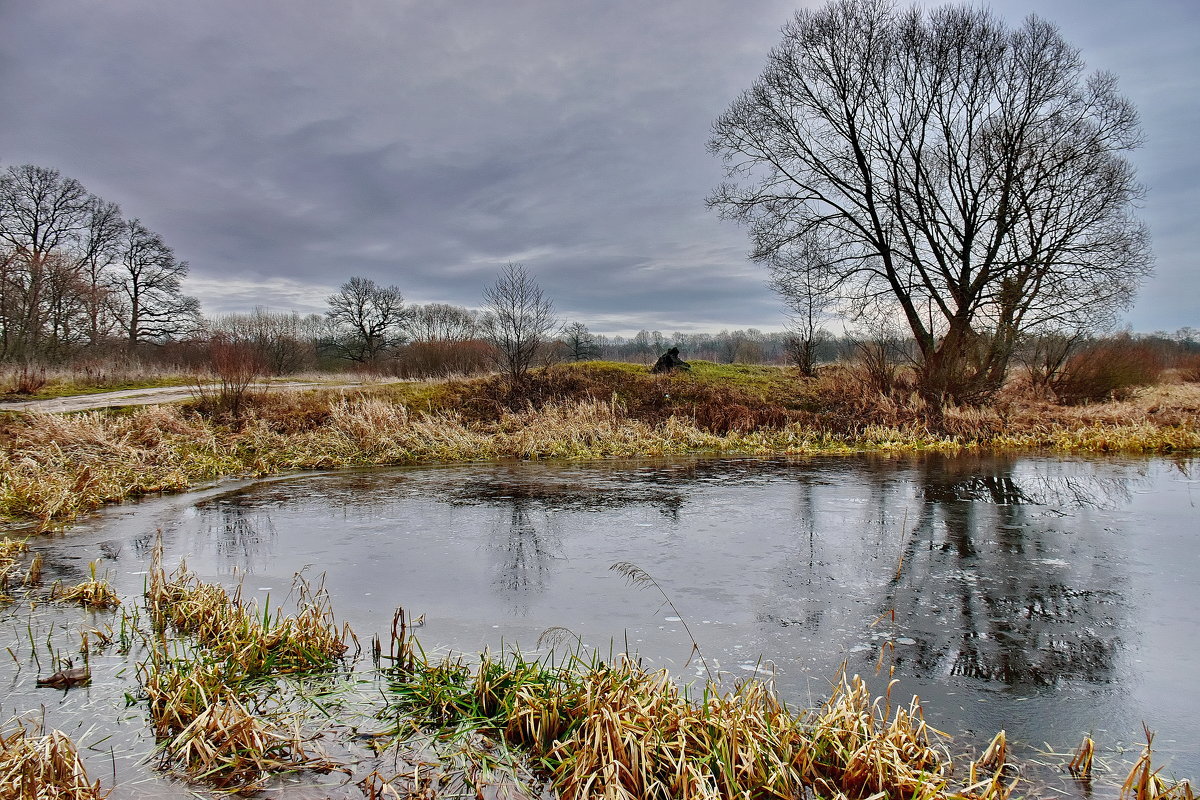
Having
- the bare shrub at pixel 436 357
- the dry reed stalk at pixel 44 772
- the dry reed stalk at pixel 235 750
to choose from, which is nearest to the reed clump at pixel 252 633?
the dry reed stalk at pixel 235 750

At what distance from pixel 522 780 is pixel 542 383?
54.0 ft

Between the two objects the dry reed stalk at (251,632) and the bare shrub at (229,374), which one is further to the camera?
the bare shrub at (229,374)

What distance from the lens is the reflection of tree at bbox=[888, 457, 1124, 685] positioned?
3777 millimetres

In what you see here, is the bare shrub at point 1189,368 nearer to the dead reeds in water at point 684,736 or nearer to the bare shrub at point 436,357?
the bare shrub at point 436,357

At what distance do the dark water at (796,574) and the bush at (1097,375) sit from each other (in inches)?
469

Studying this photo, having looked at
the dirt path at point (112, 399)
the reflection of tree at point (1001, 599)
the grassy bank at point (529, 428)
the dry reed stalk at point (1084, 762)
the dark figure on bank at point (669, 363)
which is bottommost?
the reflection of tree at point (1001, 599)

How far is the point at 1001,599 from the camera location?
4855mm

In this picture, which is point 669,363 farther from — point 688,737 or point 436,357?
point 688,737

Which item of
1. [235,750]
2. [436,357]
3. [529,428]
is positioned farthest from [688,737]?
[436,357]

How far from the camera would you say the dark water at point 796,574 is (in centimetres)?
351

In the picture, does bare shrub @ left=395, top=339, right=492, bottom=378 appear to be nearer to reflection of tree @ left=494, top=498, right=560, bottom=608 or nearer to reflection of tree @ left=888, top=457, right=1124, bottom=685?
reflection of tree @ left=494, top=498, right=560, bottom=608

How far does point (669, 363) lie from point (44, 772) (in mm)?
21692

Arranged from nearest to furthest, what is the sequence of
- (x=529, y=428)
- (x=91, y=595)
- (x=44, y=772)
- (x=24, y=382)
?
1. (x=44, y=772)
2. (x=91, y=595)
3. (x=529, y=428)
4. (x=24, y=382)

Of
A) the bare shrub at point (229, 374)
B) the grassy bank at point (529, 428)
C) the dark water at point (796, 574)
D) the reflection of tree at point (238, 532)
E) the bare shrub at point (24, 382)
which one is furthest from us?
the bare shrub at point (24, 382)
